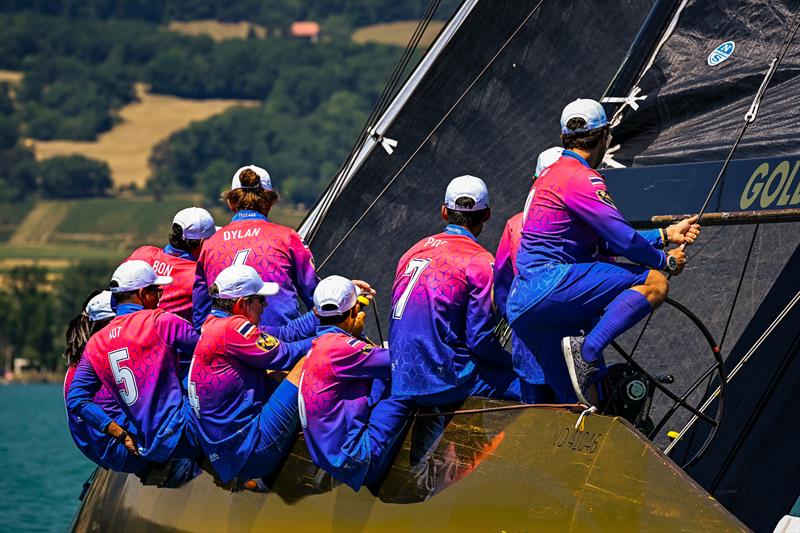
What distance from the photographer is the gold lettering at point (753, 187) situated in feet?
21.7

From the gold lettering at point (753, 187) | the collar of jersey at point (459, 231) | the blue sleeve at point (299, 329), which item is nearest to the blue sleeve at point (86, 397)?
the blue sleeve at point (299, 329)

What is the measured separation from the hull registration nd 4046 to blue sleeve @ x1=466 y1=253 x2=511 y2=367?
75 cm

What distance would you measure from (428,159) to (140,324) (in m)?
3.30

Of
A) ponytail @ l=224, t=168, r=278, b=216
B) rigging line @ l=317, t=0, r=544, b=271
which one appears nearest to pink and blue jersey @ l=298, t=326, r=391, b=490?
ponytail @ l=224, t=168, r=278, b=216

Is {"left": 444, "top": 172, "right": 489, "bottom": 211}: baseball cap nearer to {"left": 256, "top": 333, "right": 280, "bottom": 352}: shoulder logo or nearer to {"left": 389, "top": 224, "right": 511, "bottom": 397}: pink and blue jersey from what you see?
{"left": 389, "top": 224, "right": 511, "bottom": 397}: pink and blue jersey

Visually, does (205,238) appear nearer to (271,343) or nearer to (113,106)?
(271,343)

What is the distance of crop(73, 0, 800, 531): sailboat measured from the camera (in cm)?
600

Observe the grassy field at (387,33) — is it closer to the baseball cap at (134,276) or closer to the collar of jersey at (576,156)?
the baseball cap at (134,276)

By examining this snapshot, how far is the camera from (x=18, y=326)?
76.6 meters

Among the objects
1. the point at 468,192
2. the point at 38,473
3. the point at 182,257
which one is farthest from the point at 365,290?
the point at 38,473

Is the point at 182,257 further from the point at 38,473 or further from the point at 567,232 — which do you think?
the point at 38,473

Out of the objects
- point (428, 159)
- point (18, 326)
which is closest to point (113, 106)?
point (18, 326)

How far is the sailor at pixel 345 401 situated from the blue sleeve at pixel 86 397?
1.39 meters

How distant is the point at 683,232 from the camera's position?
627 centimetres
